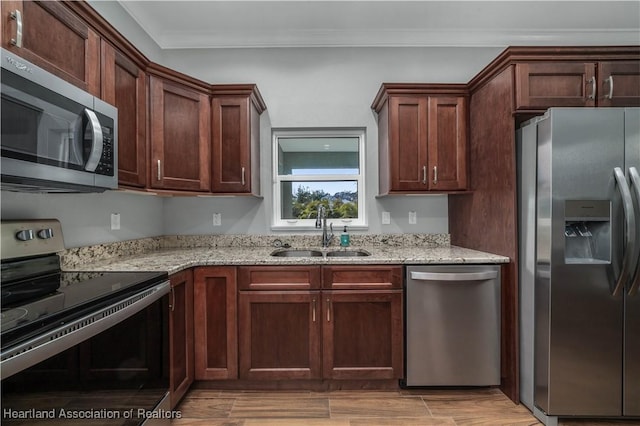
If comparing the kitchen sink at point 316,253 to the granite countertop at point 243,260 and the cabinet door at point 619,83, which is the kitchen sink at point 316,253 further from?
the cabinet door at point 619,83

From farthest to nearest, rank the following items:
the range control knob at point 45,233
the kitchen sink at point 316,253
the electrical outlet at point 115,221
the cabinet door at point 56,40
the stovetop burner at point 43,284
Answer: the kitchen sink at point 316,253 < the electrical outlet at point 115,221 < the range control knob at point 45,233 < the cabinet door at point 56,40 < the stovetop burner at point 43,284

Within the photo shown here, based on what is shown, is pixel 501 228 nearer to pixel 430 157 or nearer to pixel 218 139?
pixel 430 157

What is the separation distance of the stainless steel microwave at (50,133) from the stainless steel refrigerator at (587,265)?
2.30m

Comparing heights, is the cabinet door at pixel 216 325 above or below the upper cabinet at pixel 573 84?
below

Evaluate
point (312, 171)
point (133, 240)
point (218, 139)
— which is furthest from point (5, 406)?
point (312, 171)

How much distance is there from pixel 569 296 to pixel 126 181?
102 inches

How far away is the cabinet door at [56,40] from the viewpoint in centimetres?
121

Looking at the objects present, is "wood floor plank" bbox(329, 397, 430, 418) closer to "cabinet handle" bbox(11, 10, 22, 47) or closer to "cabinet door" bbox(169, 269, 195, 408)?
"cabinet door" bbox(169, 269, 195, 408)

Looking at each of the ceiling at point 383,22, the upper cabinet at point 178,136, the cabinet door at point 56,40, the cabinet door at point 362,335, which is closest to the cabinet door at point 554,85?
the ceiling at point 383,22

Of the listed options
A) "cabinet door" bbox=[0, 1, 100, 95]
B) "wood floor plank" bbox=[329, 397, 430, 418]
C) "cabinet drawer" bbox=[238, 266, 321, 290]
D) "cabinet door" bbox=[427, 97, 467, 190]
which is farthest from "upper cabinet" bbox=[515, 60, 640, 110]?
"cabinet door" bbox=[0, 1, 100, 95]

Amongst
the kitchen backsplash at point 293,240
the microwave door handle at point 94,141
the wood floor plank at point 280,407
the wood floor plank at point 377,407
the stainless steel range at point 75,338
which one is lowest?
the wood floor plank at point 280,407

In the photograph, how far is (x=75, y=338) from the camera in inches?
43.4

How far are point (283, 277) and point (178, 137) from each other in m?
1.23

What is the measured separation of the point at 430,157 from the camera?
2.49 metres
